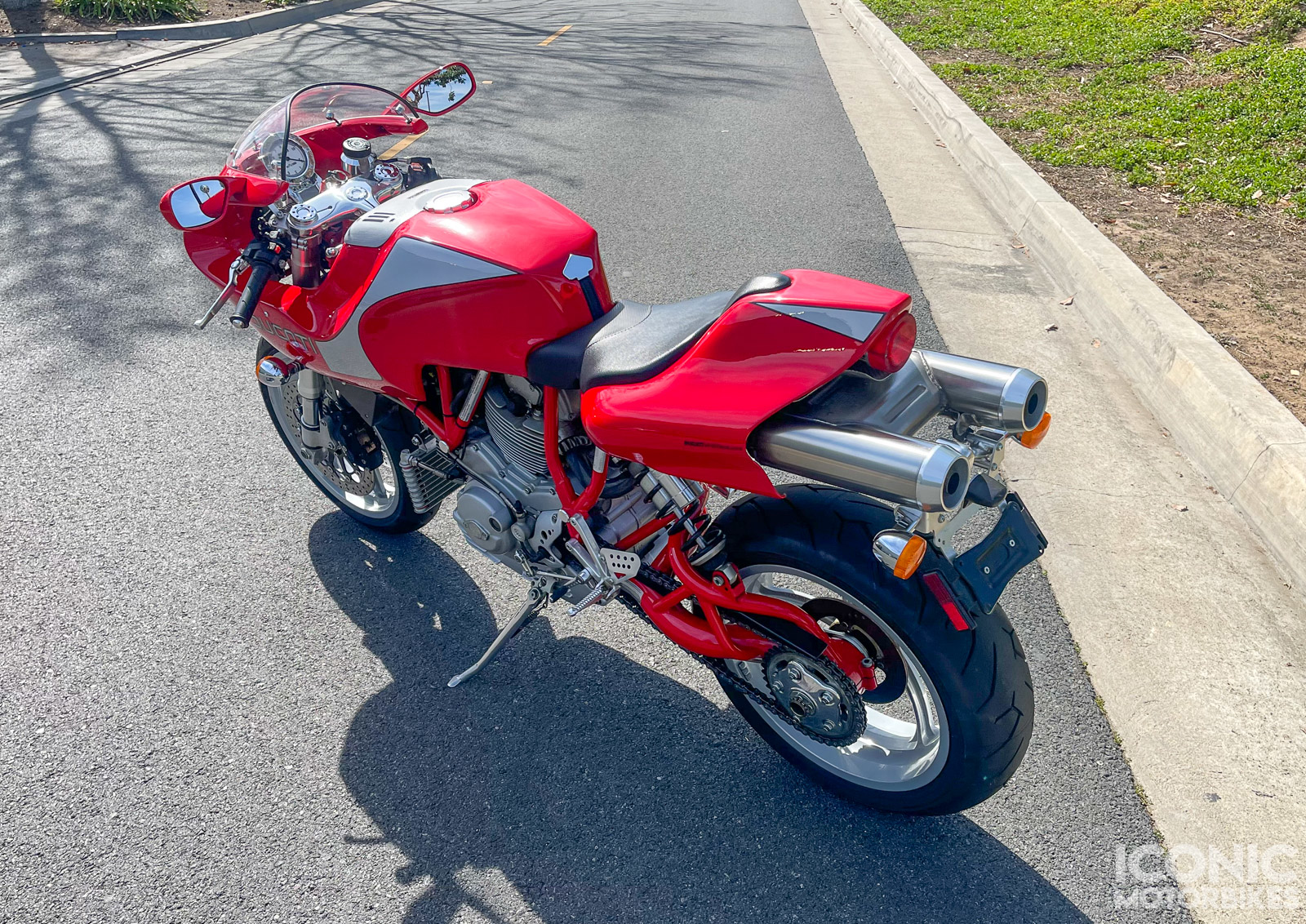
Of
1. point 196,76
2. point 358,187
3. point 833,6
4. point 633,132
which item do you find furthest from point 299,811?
point 833,6

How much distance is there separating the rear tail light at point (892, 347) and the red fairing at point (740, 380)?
0.05 feet

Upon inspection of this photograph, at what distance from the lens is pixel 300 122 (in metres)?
2.75

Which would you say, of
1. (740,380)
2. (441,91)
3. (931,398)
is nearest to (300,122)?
(441,91)

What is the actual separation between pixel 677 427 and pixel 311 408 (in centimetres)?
171

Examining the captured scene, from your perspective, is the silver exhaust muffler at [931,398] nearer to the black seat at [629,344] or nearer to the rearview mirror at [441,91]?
the black seat at [629,344]

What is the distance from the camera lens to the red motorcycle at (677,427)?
1.89m

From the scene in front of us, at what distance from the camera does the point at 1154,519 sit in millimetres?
3373

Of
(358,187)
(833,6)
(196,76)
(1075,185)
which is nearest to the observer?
(358,187)

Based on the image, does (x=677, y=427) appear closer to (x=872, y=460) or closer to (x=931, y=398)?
(x=872, y=460)

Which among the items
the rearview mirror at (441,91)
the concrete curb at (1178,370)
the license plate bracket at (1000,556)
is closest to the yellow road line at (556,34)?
the concrete curb at (1178,370)

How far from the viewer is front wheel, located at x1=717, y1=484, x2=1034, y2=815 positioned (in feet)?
6.45

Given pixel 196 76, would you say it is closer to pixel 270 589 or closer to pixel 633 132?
pixel 633 132

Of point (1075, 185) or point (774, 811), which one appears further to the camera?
point (1075, 185)

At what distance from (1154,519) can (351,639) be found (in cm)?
290
